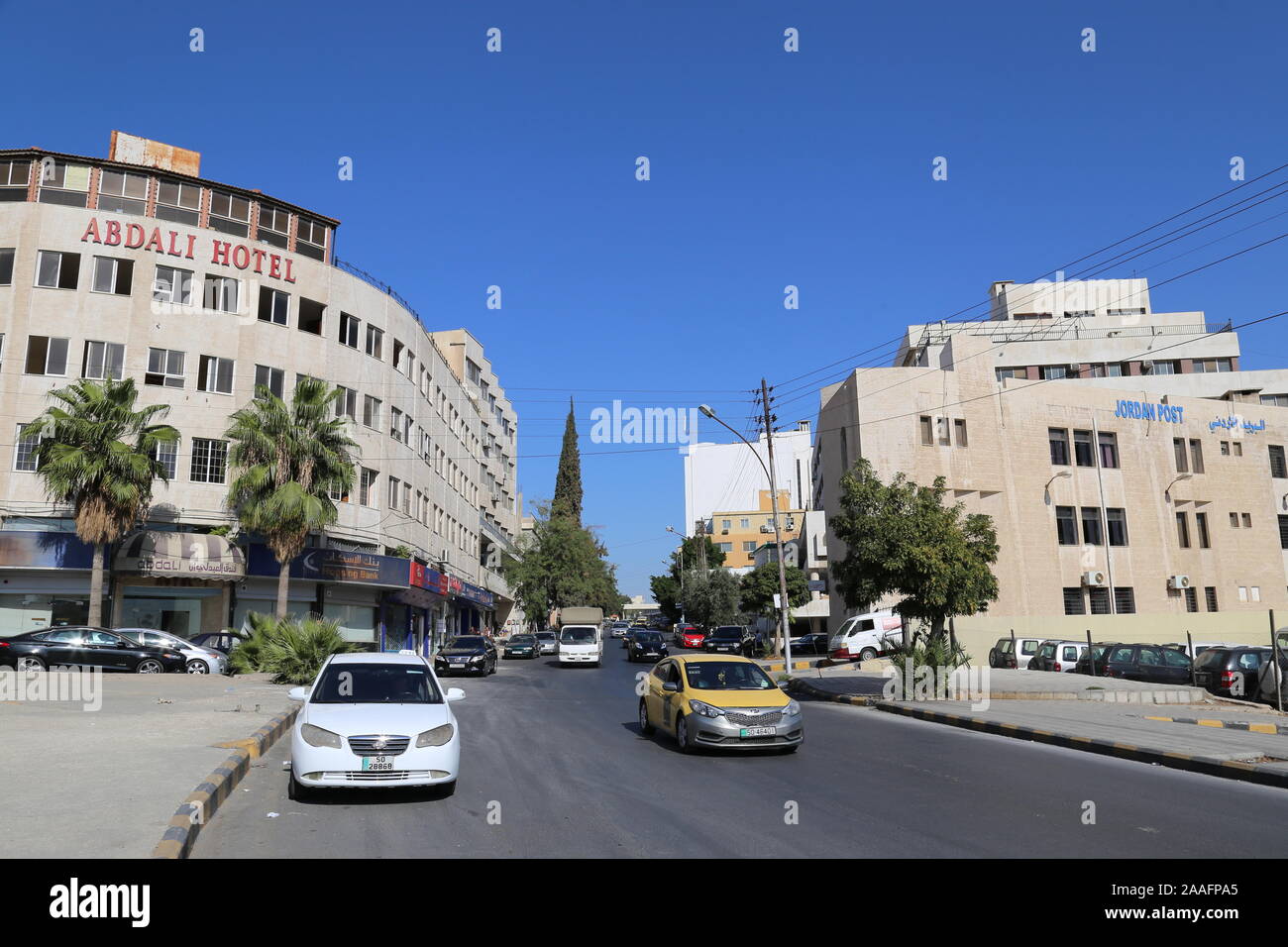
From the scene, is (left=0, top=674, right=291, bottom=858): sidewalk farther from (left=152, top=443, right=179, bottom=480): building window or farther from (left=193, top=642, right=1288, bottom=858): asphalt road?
(left=152, top=443, right=179, bottom=480): building window

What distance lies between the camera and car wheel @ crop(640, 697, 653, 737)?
1573cm

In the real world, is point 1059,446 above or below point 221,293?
below

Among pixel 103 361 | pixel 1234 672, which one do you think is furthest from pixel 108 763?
pixel 103 361

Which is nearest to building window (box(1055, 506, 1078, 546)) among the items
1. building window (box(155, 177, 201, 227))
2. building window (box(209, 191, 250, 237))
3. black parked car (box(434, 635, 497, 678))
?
black parked car (box(434, 635, 497, 678))

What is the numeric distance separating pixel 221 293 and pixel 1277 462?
2269 inches

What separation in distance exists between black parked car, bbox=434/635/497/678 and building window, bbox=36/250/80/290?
2043cm

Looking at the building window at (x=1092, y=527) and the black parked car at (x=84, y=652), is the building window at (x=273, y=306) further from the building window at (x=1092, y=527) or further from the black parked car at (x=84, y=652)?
the building window at (x=1092, y=527)

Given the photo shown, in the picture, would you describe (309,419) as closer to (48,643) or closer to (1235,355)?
(48,643)

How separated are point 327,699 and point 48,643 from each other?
68.8 feet

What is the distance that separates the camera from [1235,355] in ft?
196

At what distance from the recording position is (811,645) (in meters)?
48.8

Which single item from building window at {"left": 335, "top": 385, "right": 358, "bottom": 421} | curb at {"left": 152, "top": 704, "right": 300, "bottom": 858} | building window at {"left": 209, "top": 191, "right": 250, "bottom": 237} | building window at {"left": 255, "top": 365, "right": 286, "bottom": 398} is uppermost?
building window at {"left": 209, "top": 191, "right": 250, "bottom": 237}

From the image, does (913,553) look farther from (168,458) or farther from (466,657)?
(168,458)
